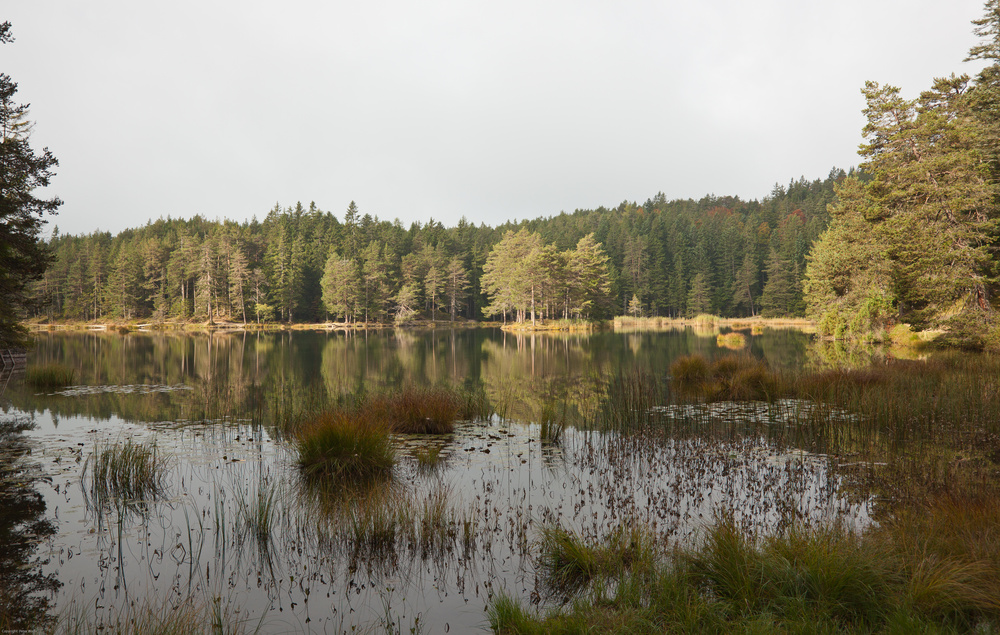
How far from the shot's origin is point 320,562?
4.57 metres

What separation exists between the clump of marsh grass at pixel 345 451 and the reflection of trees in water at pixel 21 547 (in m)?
2.57

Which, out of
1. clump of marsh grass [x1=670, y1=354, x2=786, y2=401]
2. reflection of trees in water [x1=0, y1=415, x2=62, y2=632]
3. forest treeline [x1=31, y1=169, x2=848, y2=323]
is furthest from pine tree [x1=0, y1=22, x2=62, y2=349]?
forest treeline [x1=31, y1=169, x2=848, y2=323]

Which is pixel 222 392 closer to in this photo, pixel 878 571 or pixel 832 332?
pixel 878 571

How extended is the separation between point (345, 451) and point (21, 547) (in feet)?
10.2

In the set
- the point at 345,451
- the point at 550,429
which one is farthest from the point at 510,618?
the point at 550,429

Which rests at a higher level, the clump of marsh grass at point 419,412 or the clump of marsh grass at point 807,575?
the clump of marsh grass at point 419,412

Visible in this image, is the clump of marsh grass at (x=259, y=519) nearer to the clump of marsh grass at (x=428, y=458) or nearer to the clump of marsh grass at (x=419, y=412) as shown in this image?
the clump of marsh grass at (x=428, y=458)

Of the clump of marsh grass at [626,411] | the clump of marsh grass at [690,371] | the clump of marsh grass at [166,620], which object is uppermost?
the clump of marsh grass at [690,371]

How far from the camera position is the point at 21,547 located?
484cm

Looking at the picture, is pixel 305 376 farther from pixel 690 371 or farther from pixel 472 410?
pixel 690 371

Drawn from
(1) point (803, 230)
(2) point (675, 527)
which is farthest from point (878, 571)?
(1) point (803, 230)

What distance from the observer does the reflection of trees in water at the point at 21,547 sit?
3742 millimetres

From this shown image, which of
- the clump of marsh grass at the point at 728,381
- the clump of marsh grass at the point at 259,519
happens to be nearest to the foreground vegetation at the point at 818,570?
the clump of marsh grass at the point at 259,519

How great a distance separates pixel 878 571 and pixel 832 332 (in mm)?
34397
